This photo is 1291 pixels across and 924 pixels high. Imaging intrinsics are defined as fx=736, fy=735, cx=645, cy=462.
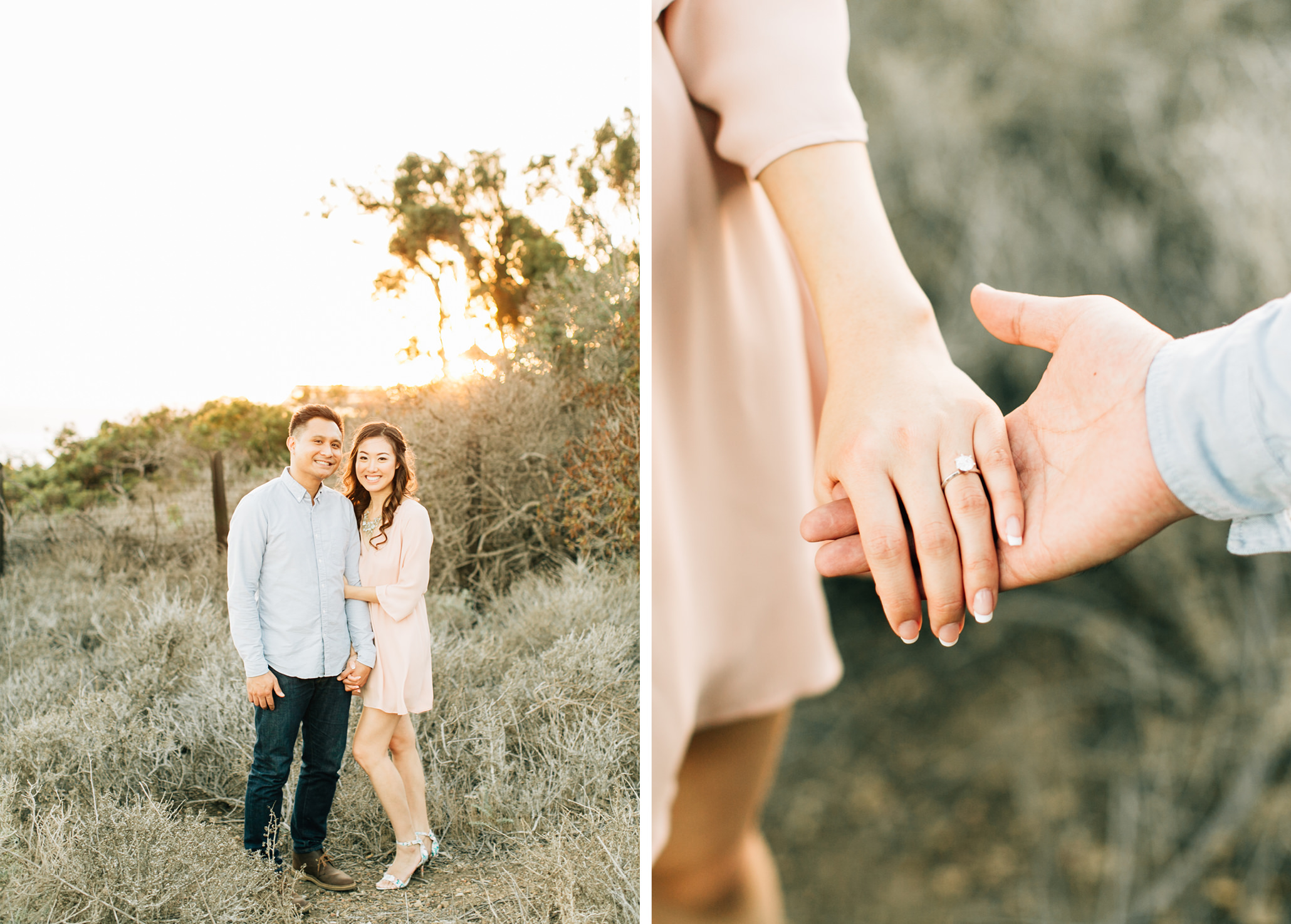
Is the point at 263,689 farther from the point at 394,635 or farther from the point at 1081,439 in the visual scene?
the point at 1081,439

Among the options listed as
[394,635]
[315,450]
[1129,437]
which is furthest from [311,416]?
[1129,437]

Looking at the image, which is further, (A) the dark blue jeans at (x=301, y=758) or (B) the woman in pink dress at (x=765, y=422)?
(A) the dark blue jeans at (x=301, y=758)

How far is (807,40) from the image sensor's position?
101cm

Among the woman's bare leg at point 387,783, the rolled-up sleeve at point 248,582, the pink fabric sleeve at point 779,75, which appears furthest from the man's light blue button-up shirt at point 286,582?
the pink fabric sleeve at point 779,75

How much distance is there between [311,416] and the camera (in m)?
1.26

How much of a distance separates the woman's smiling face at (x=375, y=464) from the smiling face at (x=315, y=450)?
36 millimetres

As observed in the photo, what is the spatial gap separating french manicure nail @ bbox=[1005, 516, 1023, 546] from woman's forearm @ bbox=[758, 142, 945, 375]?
0.83 ft

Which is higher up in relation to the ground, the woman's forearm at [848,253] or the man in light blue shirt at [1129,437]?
the woman's forearm at [848,253]

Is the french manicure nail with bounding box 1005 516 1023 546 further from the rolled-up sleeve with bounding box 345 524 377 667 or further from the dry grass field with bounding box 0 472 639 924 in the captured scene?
the rolled-up sleeve with bounding box 345 524 377 667

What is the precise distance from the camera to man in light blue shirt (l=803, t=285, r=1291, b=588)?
2.30ft

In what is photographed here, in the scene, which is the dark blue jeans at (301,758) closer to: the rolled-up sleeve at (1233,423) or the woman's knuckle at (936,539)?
the woman's knuckle at (936,539)

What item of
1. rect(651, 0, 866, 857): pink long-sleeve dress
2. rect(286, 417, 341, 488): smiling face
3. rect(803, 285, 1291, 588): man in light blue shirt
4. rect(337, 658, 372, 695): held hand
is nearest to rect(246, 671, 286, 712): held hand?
rect(337, 658, 372, 695): held hand

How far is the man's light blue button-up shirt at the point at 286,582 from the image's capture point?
3.99 feet

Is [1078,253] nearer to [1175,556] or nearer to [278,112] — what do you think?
[1175,556]
